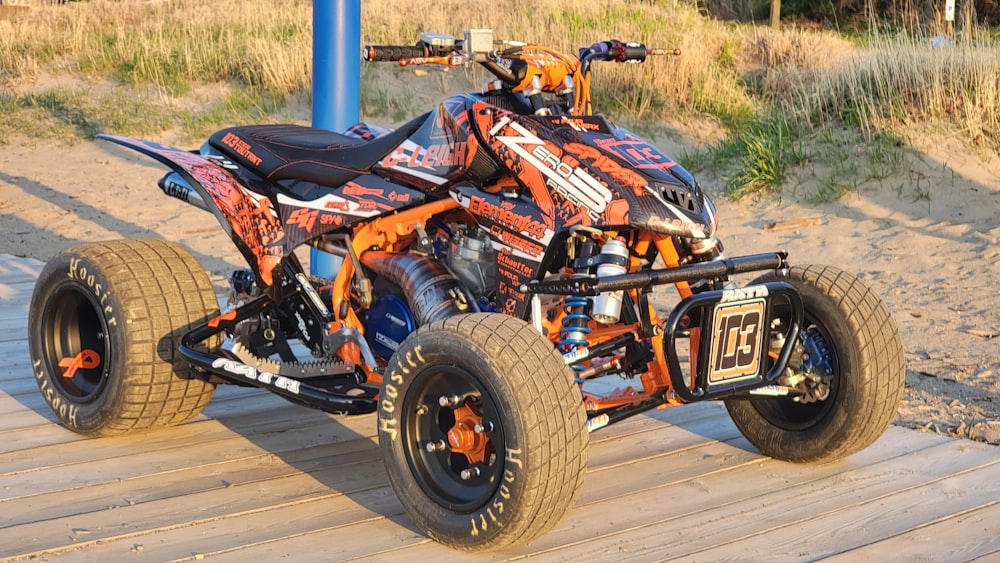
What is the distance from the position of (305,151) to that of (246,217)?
0.31 metres

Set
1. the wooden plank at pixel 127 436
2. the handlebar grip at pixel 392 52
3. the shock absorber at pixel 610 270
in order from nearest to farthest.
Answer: the shock absorber at pixel 610 270 → the handlebar grip at pixel 392 52 → the wooden plank at pixel 127 436

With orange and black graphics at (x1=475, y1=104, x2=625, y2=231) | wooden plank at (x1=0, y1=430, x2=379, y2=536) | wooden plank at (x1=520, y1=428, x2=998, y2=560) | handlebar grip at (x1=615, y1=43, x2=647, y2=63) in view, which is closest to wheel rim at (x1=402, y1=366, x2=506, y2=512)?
wooden plank at (x1=520, y1=428, x2=998, y2=560)

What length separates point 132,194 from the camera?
10672 millimetres

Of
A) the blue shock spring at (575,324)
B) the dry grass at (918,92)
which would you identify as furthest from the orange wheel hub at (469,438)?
the dry grass at (918,92)

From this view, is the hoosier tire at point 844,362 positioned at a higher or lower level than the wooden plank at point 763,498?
higher

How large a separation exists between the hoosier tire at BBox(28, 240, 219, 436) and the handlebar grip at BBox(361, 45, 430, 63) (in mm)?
1208

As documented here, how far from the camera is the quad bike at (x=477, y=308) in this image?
3.34 metres

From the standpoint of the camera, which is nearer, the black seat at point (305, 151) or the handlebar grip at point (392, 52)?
the handlebar grip at point (392, 52)

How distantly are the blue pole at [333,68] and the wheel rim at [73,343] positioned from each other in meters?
1.71

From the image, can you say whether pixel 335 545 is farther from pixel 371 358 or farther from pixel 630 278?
pixel 630 278

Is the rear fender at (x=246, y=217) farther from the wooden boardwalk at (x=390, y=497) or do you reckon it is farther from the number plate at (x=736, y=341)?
the number plate at (x=736, y=341)

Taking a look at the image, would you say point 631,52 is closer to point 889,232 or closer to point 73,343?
point 73,343

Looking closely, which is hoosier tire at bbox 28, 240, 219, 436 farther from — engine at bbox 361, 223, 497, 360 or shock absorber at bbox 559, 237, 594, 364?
shock absorber at bbox 559, 237, 594, 364

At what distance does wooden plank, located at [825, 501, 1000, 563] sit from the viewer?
3.37 metres
